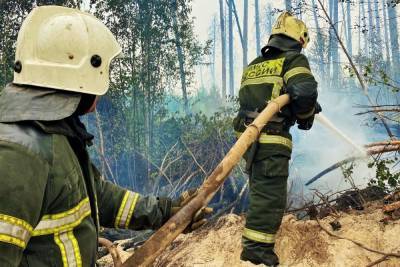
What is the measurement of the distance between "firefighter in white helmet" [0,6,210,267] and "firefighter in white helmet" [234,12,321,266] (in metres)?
1.95

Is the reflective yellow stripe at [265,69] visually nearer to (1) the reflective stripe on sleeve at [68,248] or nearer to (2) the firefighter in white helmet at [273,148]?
(2) the firefighter in white helmet at [273,148]

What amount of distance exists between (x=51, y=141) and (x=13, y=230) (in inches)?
11.8

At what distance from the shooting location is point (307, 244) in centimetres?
363

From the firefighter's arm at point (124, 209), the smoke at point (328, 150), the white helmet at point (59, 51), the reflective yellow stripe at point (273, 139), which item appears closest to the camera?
the white helmet at point (59, 51)

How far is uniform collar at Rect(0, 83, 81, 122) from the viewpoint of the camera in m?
1.37

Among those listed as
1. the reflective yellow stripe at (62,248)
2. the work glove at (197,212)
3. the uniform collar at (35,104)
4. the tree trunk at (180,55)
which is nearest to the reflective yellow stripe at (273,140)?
the work glove at (197,212)

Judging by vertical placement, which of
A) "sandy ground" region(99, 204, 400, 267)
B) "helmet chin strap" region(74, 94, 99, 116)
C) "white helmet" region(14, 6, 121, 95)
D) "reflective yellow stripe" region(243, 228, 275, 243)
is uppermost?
"white helmet" region(14, 6, 121, 95)

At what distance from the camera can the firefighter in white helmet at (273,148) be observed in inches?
132

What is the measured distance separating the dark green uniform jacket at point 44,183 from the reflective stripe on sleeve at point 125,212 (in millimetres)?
338

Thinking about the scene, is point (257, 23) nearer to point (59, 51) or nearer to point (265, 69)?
point (265, 69)

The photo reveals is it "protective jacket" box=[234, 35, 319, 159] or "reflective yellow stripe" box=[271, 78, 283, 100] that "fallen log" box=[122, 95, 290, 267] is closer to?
"protective jacket" box=[234, 35, 319, 159]

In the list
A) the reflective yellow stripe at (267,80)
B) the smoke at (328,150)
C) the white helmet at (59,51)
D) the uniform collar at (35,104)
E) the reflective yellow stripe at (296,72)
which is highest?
the white helmet at (59,51)

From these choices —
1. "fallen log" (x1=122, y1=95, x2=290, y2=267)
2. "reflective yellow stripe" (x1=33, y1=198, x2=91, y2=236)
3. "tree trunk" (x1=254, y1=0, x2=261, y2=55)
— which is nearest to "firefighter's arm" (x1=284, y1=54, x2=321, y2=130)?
"fallen log" (x1=122, y1=95, x2=290, y2=267)

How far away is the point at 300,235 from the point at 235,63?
15.5m
